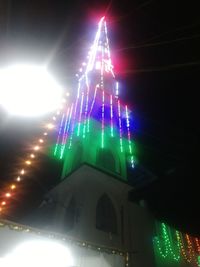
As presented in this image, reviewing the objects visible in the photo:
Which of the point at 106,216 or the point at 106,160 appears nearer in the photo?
the point at 106,216

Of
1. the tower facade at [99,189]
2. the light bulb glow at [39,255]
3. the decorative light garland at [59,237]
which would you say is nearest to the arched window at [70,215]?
the tower facade at [99,189]

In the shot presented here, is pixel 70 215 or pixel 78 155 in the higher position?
pixel 78 155

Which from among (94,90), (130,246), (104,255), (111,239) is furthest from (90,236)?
(94,90)

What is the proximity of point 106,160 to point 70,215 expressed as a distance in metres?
4.69

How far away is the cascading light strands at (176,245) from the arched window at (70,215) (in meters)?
4.81

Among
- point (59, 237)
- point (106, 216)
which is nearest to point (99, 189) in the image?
point (106, 216)

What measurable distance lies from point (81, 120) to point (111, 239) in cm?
985

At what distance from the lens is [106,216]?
45.6 feet

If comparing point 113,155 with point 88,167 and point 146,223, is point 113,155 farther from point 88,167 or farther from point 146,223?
point 146,223

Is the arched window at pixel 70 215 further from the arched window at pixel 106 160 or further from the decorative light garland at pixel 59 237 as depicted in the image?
the decorative light garland at pixel 59 237

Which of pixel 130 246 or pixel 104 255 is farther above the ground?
pixel 130 246

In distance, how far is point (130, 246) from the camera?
1305 cm

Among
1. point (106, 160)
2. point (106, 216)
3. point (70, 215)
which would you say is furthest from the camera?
point (106, 160)

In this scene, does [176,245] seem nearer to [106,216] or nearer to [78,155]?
[106,216]
